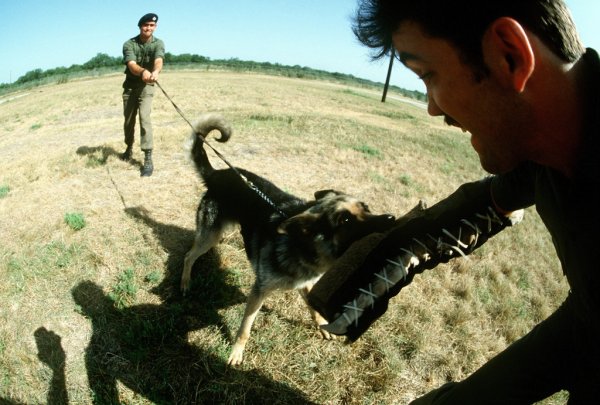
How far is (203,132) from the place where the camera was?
4.39 meters

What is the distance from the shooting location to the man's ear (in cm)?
101

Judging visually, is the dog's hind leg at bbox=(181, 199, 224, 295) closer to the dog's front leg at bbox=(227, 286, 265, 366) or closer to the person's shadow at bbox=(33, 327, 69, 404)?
the dog's front leg at bbox=(227, 286, 265, 366)

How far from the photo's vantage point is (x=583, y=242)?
1161 mm

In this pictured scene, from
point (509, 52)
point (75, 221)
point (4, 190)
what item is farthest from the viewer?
point (4, 190)

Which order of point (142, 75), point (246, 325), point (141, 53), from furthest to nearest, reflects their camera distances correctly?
1. point (141, 53)
2. point (142, 75)
3. point (246, 325)

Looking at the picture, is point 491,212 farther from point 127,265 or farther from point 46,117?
point 46,117

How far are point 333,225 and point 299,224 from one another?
1.02ft

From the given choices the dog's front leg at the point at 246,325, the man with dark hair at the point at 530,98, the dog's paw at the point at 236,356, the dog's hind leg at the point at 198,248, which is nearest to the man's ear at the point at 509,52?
the man with dark hair at the point at 530,98

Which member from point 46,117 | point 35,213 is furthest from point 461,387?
point 46,117

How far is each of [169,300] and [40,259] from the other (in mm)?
1927

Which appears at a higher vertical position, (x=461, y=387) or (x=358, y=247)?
(x=358, y=247)

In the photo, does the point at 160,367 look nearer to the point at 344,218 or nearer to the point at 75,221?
the point at 344,218

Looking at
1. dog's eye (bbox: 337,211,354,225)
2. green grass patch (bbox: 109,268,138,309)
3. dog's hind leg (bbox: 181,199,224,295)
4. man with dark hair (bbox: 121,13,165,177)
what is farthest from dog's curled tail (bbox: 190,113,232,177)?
man with dark hair (bbox: 121,13,165,177)

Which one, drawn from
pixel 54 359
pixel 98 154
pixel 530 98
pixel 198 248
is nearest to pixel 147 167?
pixel 98 154
